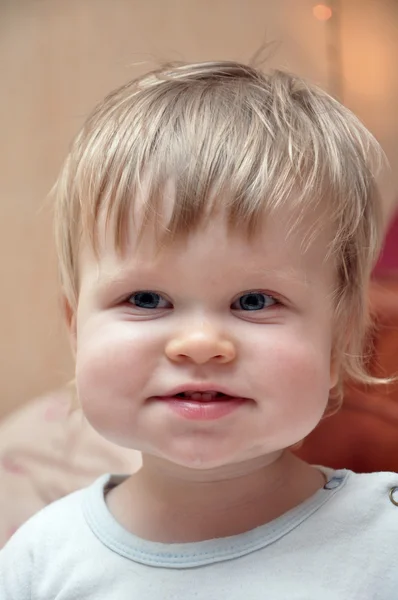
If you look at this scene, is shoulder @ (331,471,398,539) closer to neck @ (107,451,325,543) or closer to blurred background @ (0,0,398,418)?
neck @ (107,451,325,543)

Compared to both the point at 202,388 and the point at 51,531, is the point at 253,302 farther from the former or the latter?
the point at 51,531

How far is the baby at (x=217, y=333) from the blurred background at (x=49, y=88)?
0.54 metres

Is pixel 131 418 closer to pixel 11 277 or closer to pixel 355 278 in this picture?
pixel 355 278

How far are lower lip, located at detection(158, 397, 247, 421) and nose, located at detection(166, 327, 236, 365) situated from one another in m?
0.04

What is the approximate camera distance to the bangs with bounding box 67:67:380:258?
0.64 m

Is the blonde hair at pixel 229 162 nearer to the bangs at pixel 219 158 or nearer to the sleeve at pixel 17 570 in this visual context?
the bangs at pixel 219 158

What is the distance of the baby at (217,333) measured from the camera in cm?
64

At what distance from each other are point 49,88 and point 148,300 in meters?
0.82

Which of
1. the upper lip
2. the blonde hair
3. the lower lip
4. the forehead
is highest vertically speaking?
the blonde hair

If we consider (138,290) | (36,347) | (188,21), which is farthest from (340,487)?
(188,21)

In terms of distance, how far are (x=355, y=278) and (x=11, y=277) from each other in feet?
2.59

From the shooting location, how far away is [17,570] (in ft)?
2.60

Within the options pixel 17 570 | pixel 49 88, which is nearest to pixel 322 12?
pixel 49 88

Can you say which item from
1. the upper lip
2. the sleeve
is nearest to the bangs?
the upper lip
